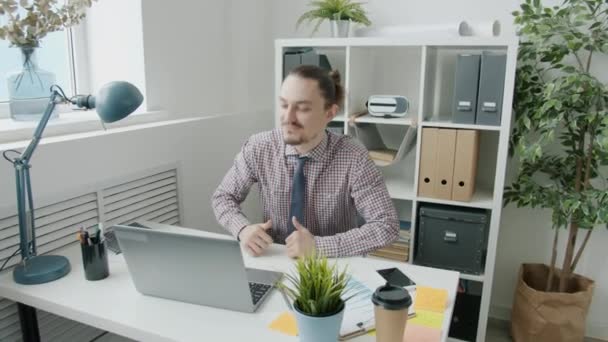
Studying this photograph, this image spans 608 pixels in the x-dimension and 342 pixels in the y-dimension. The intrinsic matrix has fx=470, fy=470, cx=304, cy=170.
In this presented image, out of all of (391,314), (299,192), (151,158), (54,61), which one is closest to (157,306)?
(391,314)

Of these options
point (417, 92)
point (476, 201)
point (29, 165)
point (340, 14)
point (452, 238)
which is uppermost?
point (340, 14)

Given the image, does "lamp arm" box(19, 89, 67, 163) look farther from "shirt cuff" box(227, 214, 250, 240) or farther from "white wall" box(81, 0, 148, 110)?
"white wall" box(81, 0, 148, 110)

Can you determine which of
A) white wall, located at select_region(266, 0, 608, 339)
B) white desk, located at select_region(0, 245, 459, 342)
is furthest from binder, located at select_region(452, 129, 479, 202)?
white desk, located at select_region(0, 245, 459, 342)

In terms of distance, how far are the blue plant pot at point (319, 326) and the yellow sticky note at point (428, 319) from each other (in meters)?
0.24

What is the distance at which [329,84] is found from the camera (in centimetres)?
181

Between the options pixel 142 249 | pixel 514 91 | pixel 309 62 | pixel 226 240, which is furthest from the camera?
pixel 309 62

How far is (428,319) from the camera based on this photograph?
1126 mm

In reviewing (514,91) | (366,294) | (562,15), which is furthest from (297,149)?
(562,15)

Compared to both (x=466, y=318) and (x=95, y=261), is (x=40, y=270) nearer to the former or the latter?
(x=95, y=261)

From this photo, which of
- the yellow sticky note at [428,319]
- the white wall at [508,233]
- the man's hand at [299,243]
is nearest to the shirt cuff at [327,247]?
the man's hand at [299,243]

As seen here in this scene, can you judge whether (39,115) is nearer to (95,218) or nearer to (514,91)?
(95,218)

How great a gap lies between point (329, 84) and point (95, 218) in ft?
3.34

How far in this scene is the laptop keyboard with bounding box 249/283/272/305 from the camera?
121 centimetres

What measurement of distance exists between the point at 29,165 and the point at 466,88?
68.8 inches
